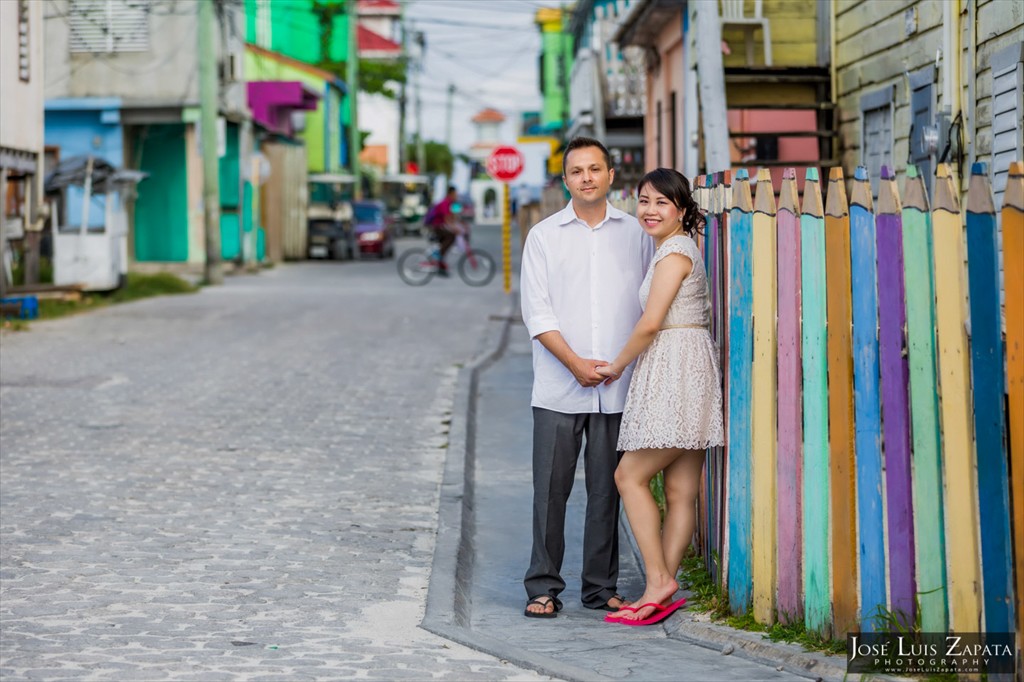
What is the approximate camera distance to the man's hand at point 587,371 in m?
5.71

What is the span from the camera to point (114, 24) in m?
32.1

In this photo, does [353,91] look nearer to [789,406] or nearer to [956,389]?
[789,406]

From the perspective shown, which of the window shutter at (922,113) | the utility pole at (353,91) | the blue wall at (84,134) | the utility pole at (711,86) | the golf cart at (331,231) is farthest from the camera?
the utility pole at (353,91)

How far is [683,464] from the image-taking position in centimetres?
584

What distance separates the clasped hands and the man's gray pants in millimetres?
242

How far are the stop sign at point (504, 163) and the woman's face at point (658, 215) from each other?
19.1m

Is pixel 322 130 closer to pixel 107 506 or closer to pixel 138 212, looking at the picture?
pixel 138 212

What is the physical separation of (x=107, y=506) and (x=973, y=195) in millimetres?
5204

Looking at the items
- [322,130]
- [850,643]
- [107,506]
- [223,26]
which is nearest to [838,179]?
[850,643]

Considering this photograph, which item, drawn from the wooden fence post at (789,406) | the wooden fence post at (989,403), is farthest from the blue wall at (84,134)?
the wooden fence post at (989,403)

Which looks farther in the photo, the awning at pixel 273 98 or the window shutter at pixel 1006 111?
the awning at pixel 273 98

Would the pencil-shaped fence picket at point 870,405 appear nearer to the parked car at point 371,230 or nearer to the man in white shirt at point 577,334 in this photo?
the man in white shirt at point 577,334

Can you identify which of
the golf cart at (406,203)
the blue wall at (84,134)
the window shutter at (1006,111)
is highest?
the golf cart at (406,203)

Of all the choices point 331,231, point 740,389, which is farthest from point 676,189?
point 331,231
